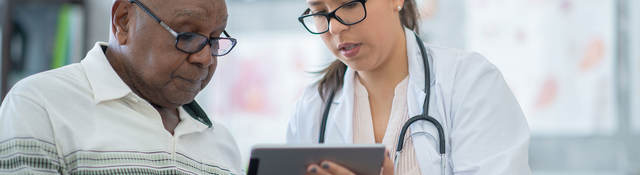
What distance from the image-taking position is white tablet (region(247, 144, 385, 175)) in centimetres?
118

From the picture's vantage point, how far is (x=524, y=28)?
300 centimetres

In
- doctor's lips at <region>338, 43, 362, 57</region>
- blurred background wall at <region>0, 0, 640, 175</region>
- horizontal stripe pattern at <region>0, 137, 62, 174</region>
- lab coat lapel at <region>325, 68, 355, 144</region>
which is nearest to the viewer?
horizontal stripe pattern at <region>0, 137, 62, 174</region>

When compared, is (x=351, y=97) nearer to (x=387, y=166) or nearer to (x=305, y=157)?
(x=387, y=166)

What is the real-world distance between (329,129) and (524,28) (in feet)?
5.20

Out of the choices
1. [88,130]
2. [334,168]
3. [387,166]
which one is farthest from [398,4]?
[88,130]

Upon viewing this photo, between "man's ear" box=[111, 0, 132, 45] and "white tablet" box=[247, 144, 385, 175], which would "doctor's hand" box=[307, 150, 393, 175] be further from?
"man's ear" box=[111, 0, 132, 45]

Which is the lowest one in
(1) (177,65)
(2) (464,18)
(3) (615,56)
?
(3) (615,56)

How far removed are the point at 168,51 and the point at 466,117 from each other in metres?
0.72

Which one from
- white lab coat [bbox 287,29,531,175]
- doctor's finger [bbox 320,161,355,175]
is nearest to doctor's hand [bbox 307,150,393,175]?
doctor's finger [bbox 320,161,355,175]

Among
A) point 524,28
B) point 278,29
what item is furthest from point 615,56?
point 278,29

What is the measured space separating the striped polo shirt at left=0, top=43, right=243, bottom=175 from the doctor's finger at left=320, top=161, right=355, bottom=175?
0.25 m

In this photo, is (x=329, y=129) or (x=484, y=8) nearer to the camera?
(x=329, y=129)

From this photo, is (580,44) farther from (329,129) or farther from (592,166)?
(329,129)

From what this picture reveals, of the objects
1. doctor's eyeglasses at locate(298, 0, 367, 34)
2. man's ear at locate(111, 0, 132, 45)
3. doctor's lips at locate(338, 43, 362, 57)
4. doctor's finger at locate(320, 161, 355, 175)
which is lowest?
doctor's finger at locate(320, 161, 355, 175)
